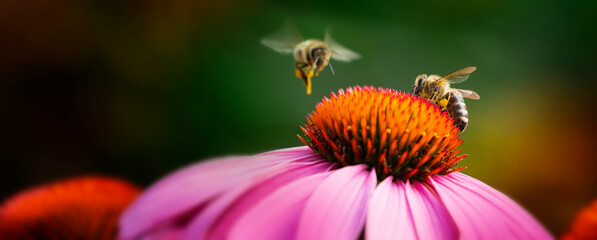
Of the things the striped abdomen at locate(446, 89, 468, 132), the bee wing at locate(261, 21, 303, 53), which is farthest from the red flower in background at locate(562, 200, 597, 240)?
the bee wing at locate(261, 21, 303, 53)

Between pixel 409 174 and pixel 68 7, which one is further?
pixel 68 7

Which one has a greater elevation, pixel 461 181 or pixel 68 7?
pixel 68 7

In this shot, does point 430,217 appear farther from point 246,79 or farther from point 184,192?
point 246,79

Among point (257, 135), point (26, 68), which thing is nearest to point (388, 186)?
point (257, 135)

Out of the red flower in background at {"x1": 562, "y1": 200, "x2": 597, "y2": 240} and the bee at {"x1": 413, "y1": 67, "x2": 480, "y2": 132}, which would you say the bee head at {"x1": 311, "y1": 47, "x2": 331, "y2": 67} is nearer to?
the bee at {"x1": 413, "y1": 67, "x2": 480, "y2": 132}

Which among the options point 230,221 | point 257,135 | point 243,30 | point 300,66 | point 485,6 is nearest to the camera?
point 230,221

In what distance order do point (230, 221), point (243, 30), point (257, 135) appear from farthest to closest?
point (243, 30), point (257, 135), point (230, 221)

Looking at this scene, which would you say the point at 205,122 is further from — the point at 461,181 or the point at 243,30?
the point at 461,181
